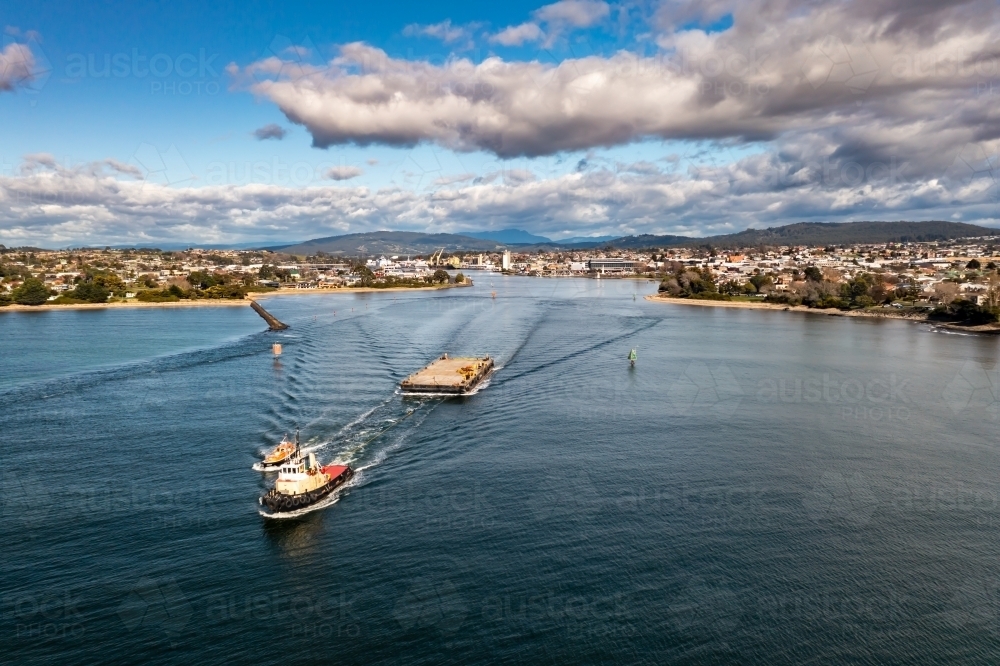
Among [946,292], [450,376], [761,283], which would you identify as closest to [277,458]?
[450,376]

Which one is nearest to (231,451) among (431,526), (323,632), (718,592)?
(431,526)

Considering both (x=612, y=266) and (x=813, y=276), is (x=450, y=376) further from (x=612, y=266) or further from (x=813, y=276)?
(x=612, y=266)

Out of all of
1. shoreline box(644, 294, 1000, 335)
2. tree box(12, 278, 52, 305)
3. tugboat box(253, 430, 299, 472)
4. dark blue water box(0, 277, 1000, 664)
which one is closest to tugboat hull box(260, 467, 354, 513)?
dark blue water box(0, 277, 1000, 664)

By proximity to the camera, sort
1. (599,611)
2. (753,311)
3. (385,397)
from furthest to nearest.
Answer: (753,311)
(385,397)
(599,611)

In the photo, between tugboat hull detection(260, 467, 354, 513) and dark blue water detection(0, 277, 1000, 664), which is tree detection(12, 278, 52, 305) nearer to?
dark blue water detection(0, 277, 1000, 664)

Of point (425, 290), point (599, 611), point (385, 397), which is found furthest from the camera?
point (425, 290)

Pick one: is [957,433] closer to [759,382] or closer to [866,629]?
[759,382]
